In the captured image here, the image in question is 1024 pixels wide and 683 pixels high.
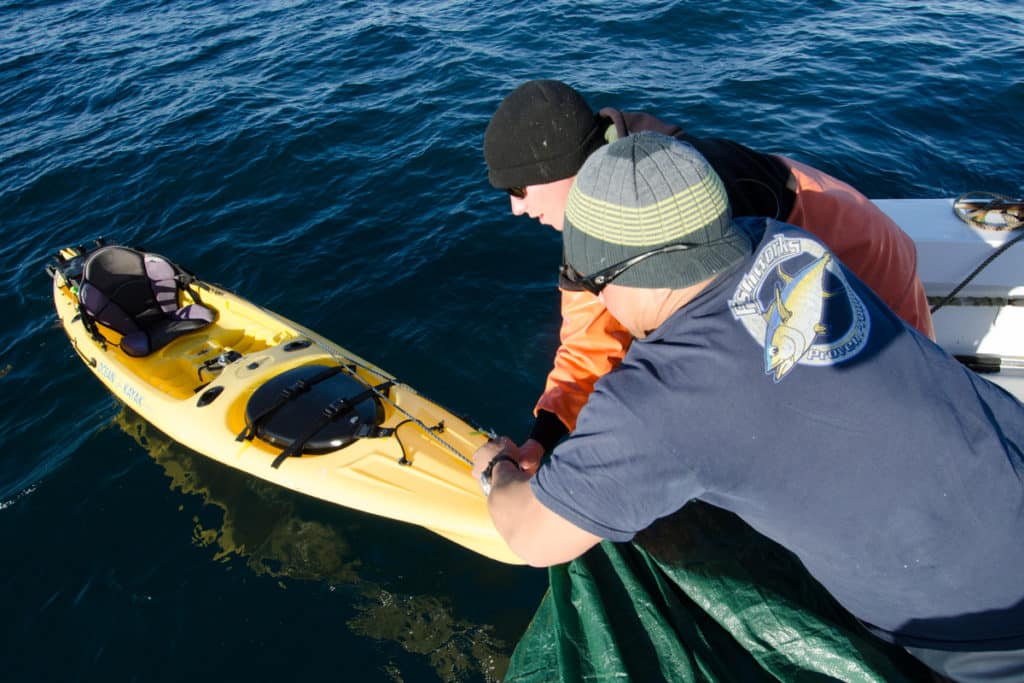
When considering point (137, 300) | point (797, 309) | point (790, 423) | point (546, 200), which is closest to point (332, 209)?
point (137, 300)

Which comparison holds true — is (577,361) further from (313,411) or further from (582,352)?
(313,411)

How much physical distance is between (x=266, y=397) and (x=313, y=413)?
41 centimetres

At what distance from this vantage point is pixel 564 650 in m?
2.02

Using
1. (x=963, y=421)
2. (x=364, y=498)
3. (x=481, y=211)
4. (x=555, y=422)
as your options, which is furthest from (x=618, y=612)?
(x=481, y=211)

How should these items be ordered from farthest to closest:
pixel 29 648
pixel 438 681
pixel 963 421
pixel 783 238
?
pixel 29 648 → pixel 438 681 → pixel 783 238 → pixel 963 421

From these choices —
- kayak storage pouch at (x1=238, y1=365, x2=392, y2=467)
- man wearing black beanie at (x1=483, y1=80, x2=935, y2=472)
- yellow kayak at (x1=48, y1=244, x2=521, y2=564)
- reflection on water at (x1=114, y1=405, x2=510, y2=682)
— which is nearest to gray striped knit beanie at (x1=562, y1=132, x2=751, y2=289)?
man wearing black beanie at (x1=483, y1=80, x2=935, y2=472)

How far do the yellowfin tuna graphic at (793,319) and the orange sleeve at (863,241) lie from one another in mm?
1110

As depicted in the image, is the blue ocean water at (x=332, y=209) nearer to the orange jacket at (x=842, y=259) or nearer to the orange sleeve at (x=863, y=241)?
the orange jacket at (x=842, y=259)

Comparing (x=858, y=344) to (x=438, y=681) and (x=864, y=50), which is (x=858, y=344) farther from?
(x=864, y=50)

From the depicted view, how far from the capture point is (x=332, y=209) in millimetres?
7824

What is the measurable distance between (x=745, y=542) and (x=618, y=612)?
1.70 feet

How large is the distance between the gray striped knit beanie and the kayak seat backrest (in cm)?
535

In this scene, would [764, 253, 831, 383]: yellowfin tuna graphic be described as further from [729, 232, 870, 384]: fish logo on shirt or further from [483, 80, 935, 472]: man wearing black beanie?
[483, 80, 935, 472]: man wearing black beanie

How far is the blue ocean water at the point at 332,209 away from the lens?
3900mm
